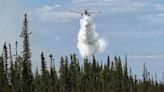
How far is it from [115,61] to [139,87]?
380 inches

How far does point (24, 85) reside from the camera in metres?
113

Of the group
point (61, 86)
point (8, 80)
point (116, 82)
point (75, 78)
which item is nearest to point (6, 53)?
point (8, 80)

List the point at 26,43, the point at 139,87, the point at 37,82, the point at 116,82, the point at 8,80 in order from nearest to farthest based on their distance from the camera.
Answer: the point at 26,43
the point at 8,80
the point at 37,82
the point at 116,82
the point at 139,87

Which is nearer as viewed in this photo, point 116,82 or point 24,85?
point 24,85

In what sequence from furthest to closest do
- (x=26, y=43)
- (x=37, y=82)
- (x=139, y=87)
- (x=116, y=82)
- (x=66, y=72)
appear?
(x=139, y=87), (x=116, y=82), (x=66, y=72), (x=37, y=82), (x=26, y=43)

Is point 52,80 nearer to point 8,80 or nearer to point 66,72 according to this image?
point 66,72

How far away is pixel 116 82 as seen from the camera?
543 feet

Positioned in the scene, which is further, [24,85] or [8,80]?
[8,80]

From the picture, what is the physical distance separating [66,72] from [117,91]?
1545cm

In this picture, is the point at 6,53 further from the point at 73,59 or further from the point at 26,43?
the point at 73,59

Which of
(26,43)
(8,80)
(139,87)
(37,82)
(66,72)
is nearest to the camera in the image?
(26,43)

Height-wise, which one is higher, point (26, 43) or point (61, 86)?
point (26, 43)

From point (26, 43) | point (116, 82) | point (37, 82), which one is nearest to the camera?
point (26, 43)

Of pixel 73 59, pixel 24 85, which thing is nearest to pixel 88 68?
pixel 73 59
